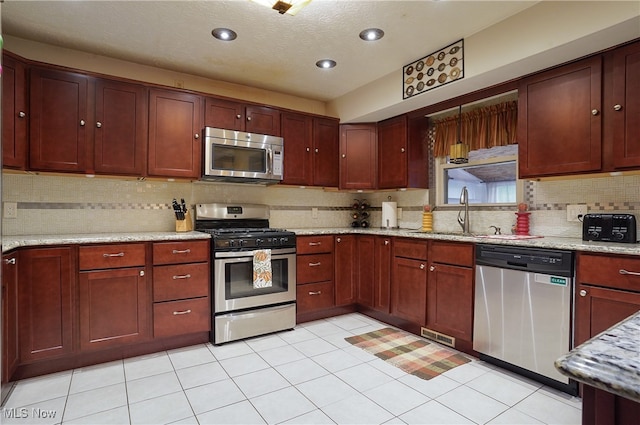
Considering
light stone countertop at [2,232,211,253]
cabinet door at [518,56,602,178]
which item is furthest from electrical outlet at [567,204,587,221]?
light stone countertop at [2,232,211,253]

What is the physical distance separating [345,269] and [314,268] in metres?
0.39

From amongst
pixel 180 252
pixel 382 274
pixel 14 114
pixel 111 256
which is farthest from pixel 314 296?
pixel 14 114

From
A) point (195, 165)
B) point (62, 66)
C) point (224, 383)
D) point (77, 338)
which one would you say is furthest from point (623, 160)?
point (62, 66)

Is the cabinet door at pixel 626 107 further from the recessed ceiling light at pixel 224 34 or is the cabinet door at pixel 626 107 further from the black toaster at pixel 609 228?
the recessed ceiling light at pixel 224 34

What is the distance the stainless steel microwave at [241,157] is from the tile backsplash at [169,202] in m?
0.37

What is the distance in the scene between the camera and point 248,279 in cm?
311

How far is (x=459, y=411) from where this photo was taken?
77.3 inches

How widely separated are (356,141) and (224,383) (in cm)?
283

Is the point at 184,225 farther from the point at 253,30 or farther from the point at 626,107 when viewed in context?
the point at 626,107

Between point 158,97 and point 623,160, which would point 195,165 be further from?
point 623,160

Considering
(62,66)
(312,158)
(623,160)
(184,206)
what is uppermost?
(62,66)

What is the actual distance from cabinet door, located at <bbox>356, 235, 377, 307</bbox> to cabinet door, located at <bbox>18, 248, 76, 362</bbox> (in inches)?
101

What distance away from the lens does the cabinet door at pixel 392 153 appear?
369cm

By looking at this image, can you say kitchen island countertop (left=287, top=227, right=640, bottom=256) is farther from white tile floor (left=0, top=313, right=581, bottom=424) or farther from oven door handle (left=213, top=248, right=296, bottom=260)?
white tile floor (left=0, top=313, right=581, bottom=424)
